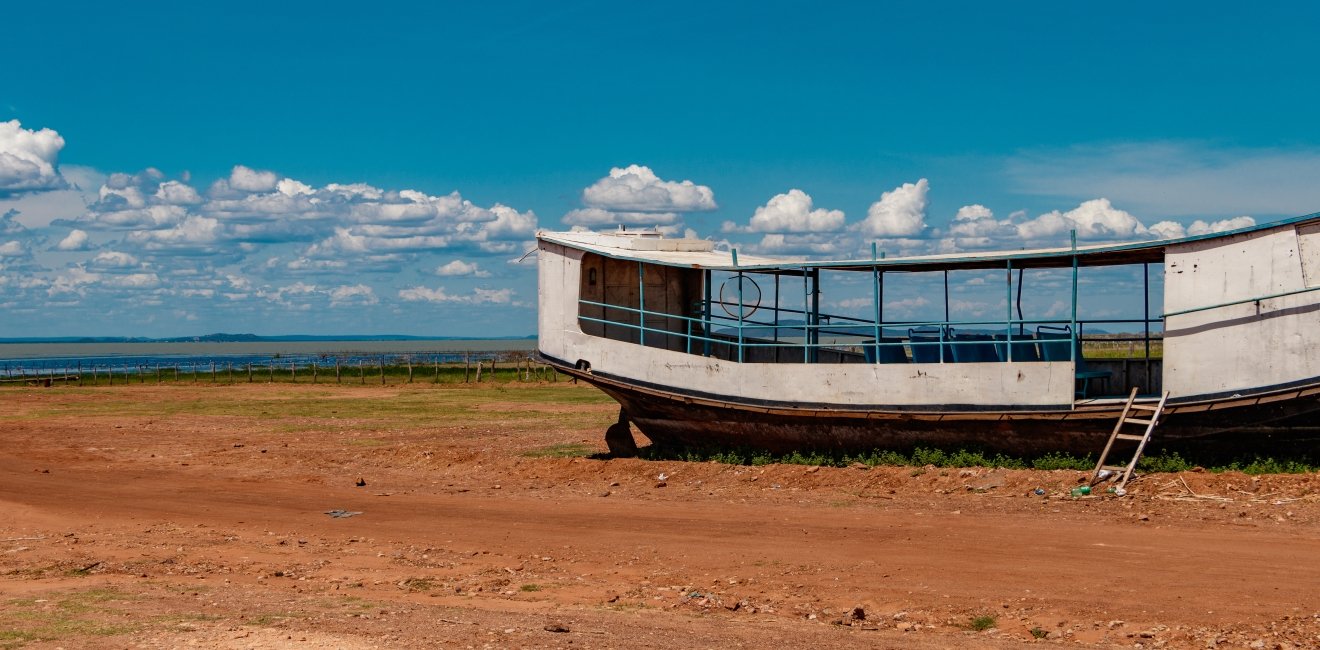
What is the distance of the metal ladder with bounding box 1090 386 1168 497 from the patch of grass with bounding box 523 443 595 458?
31.7ft

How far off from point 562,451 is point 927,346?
7956mm

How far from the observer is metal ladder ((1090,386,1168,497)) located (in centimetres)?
1516

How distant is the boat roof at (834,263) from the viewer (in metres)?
15.8

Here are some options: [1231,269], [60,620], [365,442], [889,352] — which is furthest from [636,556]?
[365,442]

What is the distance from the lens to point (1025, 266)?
17312mm

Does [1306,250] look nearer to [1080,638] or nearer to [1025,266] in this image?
[1025,266]

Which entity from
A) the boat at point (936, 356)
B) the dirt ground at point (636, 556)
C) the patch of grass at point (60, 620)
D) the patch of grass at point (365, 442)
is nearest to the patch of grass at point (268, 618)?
the dirt ground at point (636, 556)

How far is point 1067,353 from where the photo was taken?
58.4 ft

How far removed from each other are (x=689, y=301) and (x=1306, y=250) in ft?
32.2

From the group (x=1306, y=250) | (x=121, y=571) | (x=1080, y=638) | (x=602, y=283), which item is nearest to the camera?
(x=1080, y=638)

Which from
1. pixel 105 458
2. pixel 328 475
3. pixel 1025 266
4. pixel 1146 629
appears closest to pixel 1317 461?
pixel 1025 266

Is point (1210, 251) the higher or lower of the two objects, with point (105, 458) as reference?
higher

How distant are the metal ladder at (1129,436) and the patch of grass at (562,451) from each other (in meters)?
9.65

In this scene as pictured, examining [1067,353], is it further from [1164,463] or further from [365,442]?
[365,442]
